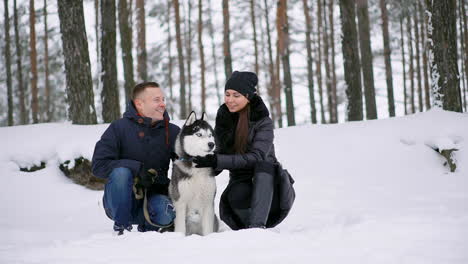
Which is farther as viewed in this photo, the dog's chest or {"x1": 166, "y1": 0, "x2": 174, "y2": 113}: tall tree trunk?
{"x1": 166, "y1": 0, "x2": 174, "y2": 113}: tall tree trunk

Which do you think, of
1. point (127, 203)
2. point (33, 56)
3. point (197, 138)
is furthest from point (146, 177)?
point (33, 56)

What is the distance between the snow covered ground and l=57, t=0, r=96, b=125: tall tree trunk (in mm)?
653

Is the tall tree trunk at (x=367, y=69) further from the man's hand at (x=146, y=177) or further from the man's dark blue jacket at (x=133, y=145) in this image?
the man's hand at (x=146, y=177)

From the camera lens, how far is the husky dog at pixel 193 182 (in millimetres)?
3414

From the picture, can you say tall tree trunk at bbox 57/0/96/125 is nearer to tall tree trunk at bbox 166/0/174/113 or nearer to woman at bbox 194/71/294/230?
woman at bbox 194/71/294/230

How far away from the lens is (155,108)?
361 cm

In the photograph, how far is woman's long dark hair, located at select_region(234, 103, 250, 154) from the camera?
3.59 m

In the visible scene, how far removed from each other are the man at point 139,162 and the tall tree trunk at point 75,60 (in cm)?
447

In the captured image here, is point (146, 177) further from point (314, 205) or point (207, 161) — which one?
point (314, 205)

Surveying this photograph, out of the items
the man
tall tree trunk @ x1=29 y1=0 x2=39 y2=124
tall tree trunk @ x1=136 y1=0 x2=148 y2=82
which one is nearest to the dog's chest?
the man

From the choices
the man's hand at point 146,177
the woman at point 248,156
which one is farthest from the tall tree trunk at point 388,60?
the man's hand at point 146,177

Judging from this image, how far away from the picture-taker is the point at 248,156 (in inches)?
134

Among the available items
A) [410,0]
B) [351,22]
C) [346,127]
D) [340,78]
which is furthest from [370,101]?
[340,78]

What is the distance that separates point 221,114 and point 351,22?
282 inches
